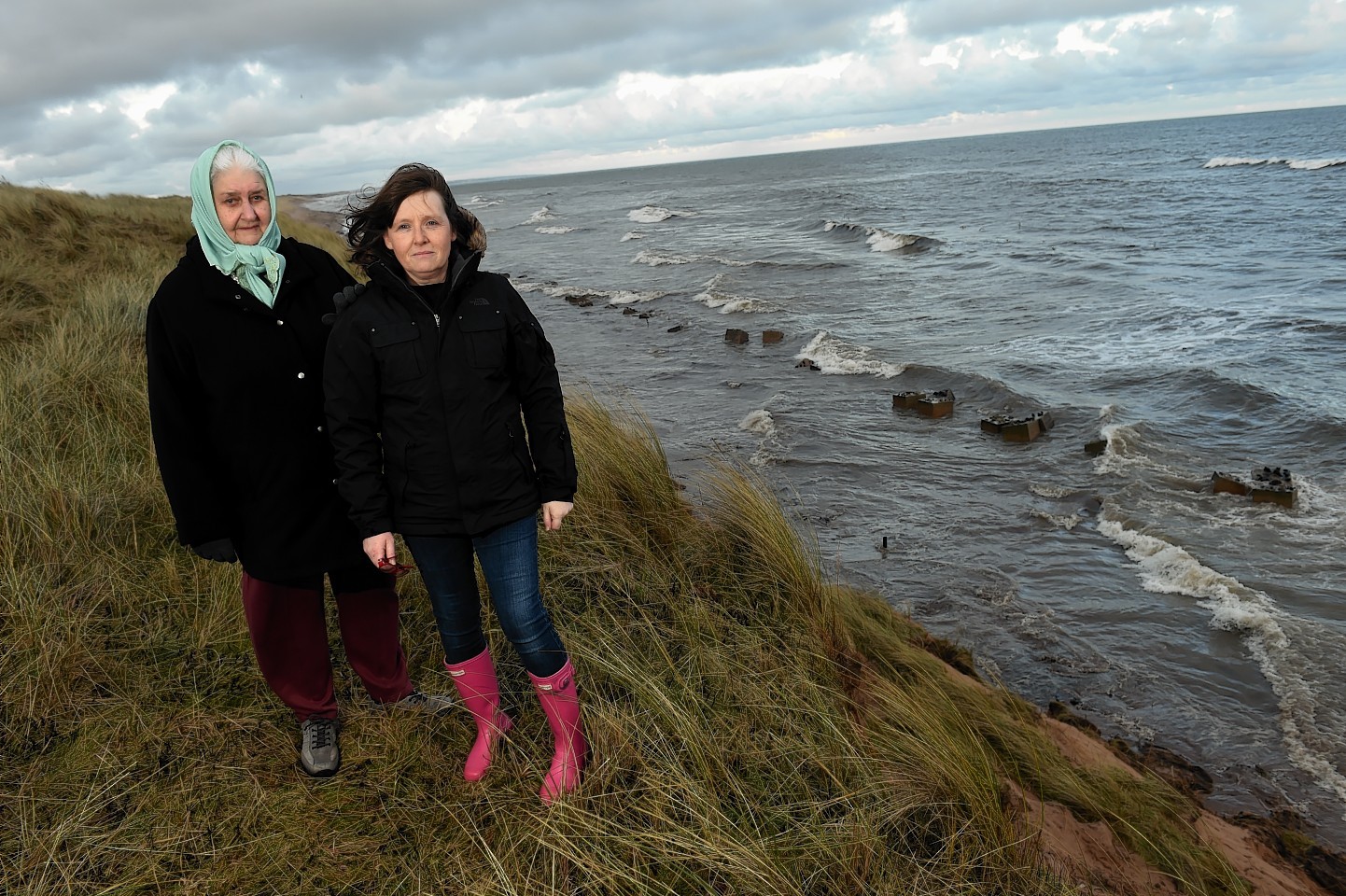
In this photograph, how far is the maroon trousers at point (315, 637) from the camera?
114 inches

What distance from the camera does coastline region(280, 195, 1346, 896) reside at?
2.93 m

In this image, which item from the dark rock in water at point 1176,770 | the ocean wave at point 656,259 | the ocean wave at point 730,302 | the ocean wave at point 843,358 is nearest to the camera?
the dark rock in water at point 1176,770

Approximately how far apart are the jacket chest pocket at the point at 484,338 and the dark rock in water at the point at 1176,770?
3809mm

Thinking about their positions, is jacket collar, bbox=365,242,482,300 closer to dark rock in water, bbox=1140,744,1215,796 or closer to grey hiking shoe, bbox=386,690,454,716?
grey hiking shoe, bbox=386,690,454,716

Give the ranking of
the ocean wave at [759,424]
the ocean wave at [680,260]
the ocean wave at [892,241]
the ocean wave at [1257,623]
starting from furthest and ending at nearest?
the ocean wave at [892,241] < the ocean wave at [680,260] < the ocean wave at [759,424] < the ocean wave at [1257,623]

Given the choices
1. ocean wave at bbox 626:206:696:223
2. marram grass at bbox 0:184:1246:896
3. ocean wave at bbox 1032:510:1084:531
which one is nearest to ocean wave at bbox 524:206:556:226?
ocean wave at bbox 626:206:696:223

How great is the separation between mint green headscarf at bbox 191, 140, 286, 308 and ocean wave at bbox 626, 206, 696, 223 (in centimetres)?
4397

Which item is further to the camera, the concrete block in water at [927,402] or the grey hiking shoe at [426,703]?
the concrete block in water at [927,402]

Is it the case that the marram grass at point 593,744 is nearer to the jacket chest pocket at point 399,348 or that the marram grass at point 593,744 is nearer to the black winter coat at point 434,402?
the black winter coat at point 434,402

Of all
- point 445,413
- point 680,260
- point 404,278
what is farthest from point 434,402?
point 680,260

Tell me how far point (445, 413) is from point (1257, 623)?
543 centimetres

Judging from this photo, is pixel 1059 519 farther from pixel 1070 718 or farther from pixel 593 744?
pixel 593 744

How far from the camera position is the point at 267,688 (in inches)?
132

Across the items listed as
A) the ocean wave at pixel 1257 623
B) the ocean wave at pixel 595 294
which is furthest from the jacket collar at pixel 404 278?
the ocean wave at pixel 595 294
